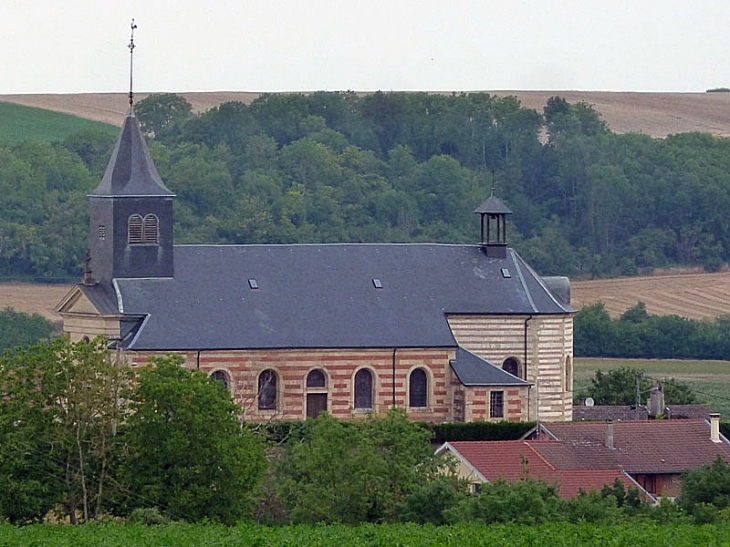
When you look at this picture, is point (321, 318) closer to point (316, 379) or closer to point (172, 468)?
point (316, 379)

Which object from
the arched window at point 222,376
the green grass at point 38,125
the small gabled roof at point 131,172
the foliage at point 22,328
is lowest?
the arched window at point 222,376

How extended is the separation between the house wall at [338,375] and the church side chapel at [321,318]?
0.14ft

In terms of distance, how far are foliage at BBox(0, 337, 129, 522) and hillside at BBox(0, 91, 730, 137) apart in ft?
321

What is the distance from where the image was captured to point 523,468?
64.9 m

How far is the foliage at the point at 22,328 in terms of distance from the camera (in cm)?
10831

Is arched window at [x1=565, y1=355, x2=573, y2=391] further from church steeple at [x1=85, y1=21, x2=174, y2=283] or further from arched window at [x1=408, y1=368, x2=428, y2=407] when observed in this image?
church steeple at [x1=85, y1=21, x2=174, y2=283]

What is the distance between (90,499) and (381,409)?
22.3m

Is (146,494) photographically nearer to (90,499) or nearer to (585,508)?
(90,499)

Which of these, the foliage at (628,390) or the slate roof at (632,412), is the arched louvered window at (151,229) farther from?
the foliage at (628,390)

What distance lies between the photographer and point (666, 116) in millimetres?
164250

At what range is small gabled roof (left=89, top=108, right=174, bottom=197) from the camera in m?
79.8

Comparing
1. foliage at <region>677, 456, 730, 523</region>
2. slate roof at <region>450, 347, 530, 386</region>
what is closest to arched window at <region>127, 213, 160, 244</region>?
slate roof at <region>450, 347, 530, 386</region>

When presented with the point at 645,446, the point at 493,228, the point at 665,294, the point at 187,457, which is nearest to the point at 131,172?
the point at 493,228

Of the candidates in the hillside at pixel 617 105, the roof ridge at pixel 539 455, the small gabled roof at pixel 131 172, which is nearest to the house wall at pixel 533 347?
the small gabled roof at pixel 131 172
